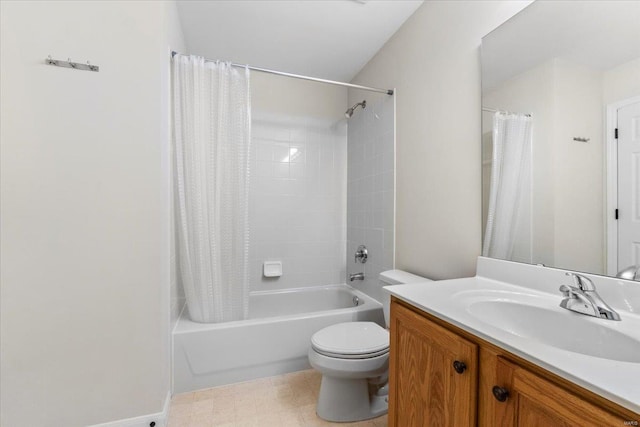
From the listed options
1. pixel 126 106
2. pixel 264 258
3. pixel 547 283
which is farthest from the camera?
pixel 264 258

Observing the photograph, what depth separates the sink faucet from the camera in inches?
31.3

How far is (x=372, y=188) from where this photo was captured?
90.4 inches

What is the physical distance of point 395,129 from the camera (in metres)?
2.01

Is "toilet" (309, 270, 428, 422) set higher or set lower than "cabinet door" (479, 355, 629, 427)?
lower

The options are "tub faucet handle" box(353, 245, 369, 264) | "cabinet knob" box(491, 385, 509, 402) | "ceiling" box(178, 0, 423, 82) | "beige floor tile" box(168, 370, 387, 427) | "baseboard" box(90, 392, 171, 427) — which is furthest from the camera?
"tub faucet handle" box(353, 245, 369, 264)

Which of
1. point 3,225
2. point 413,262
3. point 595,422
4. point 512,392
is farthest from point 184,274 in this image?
point 595,422

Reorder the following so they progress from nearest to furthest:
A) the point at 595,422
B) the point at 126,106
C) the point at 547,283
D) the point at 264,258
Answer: the point at 595,422
the point at 547,283
the point at 126,106
the point at 264,258

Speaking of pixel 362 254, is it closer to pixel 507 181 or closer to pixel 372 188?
pixel 372 188

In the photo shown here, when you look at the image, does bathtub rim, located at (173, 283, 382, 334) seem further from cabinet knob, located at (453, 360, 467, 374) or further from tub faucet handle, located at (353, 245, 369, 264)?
cabinet knob, located at (453, 360, 467, 374)

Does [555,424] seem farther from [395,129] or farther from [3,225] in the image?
[3,225]

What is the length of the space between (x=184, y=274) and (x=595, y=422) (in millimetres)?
1800

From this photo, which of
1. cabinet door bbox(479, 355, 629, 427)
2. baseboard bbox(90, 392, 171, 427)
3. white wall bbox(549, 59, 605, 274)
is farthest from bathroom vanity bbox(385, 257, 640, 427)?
baseboard bbox(90, 392, 171, 427)

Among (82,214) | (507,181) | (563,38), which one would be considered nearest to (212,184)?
(82,214)

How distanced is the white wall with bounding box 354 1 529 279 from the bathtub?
72 centimetres
